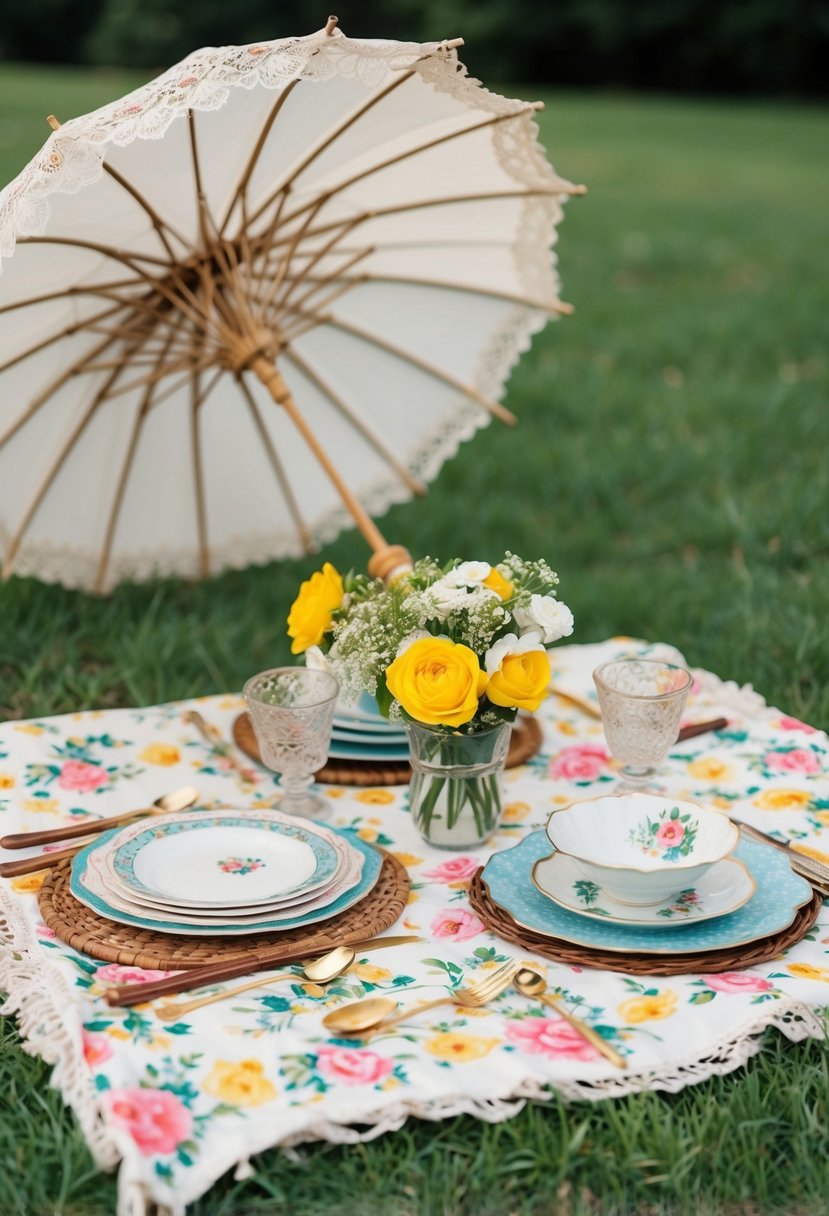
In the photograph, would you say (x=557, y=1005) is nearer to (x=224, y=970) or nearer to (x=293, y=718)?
(x=224, y=970)

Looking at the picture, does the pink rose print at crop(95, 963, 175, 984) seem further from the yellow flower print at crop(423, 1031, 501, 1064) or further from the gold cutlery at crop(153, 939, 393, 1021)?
the yellow flower print at crop(423, 1031, 501, 1064)

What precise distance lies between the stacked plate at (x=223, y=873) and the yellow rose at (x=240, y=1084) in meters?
0.29

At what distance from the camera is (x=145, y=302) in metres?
3.44

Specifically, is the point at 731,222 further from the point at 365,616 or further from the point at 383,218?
the point at 365,616

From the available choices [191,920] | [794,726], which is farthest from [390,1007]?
[794,726]

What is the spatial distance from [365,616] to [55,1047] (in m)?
0.94

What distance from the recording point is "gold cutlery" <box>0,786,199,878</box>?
8.38ft

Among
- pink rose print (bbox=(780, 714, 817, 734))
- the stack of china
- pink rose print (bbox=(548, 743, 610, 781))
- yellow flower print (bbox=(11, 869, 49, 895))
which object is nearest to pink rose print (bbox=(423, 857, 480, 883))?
the stack of china

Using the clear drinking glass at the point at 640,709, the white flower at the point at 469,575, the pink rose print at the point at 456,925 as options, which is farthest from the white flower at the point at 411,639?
the pink rose print at the point at 456,925

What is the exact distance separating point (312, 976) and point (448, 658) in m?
0.57

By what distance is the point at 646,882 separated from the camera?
7.52 feet

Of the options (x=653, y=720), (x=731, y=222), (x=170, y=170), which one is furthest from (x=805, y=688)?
(x=731, y=222)

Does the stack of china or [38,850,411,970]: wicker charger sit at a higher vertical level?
the stack of china

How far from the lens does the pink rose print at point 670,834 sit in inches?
94.9
